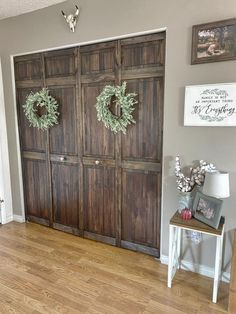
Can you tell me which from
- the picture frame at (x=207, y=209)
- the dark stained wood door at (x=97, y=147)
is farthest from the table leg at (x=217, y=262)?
the dark stained wood door at (x=97, y=147)

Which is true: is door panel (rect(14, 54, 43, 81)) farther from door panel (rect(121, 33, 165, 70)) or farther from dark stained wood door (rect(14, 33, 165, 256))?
door panel (rect(121, 33, 165, 70))

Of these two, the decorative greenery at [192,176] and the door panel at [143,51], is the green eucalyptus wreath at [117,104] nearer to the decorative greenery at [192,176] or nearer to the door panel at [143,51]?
the door panel at [143,51]

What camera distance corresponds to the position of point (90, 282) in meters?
2.08

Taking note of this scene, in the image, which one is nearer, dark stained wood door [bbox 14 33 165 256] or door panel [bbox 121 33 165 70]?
door panel [bbox 121 33 165 70]

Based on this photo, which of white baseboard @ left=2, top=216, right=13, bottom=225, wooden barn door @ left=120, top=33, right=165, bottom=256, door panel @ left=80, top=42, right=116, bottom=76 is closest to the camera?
wooden barn door @ left=120, top=33, right=165, bottom=256

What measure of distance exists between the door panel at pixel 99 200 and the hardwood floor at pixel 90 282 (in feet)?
0.68

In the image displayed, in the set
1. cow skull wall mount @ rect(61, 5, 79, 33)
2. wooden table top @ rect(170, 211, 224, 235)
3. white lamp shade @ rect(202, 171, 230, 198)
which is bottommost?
wooden table top @ rect(170, 211, 224, 235)

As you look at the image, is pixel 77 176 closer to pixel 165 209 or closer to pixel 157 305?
pixel 165 209

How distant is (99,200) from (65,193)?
0.48 metres

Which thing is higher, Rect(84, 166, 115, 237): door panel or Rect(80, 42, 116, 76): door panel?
Rect(80, 42, 116, 76): door panel

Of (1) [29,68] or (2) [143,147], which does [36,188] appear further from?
(2) [143,147]

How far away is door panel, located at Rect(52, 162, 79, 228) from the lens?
109 inches

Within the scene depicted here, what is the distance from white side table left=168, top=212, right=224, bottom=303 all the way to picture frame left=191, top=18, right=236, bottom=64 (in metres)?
1.30

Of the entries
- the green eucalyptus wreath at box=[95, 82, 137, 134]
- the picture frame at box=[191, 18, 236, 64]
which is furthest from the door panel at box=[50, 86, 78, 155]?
the picture frame at box=[191, 18, 236, 64]
